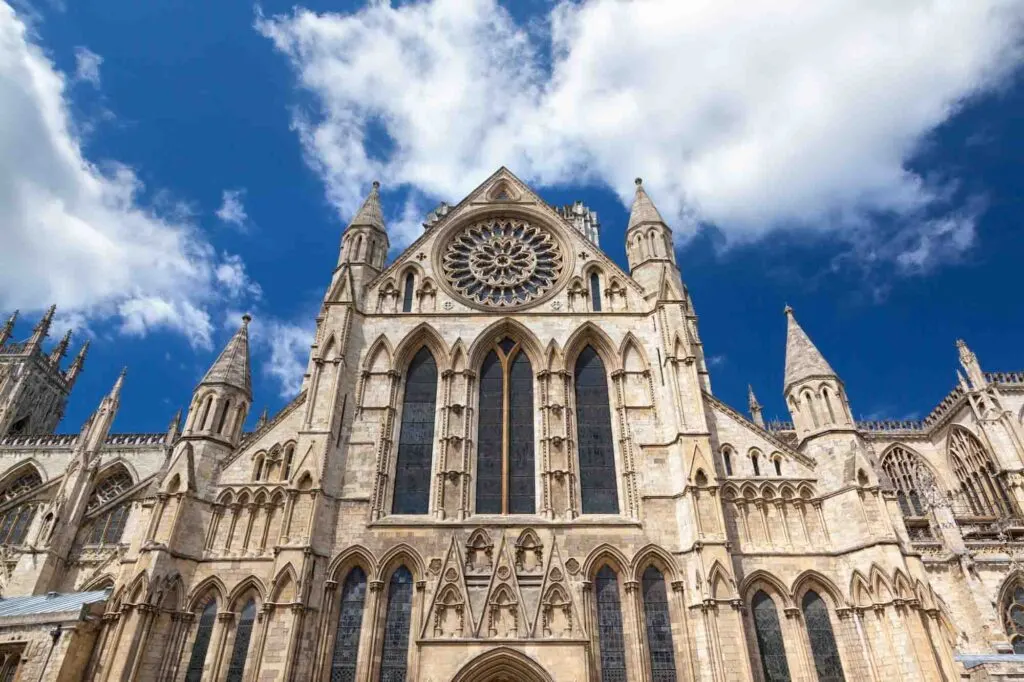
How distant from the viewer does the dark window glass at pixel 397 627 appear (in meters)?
15.6

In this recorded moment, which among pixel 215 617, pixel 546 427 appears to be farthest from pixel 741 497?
pixel 215 617

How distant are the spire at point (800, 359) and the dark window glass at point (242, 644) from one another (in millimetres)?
17536

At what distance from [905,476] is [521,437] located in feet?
101

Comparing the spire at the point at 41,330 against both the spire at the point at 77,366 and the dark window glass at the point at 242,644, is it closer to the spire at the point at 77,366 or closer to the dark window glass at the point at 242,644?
the spire at the point at 77,366

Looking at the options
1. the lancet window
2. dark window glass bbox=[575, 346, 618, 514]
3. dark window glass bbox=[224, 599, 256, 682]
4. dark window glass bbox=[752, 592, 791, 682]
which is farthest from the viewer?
the lancet window

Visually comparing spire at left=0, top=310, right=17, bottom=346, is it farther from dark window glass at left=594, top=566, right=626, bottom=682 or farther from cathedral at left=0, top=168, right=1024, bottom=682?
dark window glass at left=594, top=566, right=626, bottom=682

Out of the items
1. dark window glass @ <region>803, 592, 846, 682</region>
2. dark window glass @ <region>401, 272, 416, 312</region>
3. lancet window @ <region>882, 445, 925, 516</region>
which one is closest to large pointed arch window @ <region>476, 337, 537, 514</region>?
dark window glass @ <region>401, 272, 416, 312</region>

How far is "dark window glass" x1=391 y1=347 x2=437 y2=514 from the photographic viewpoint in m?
18.5

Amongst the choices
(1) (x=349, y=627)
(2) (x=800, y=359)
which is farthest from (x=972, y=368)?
(1) (x=349, y=627)

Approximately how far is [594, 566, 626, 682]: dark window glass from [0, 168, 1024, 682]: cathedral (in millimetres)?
62

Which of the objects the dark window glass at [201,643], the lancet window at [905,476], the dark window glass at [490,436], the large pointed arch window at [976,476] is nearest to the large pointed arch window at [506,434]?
the dark window glass at [490,436]

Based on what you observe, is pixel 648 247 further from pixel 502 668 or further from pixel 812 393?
pixel 502 668

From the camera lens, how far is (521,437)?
19.8 metres

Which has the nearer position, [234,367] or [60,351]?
[234,367]
